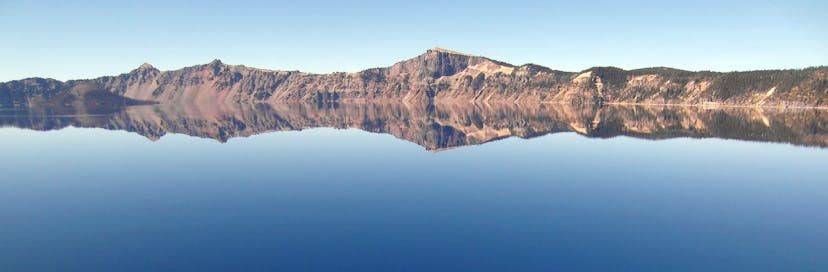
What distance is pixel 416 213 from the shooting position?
102 ft

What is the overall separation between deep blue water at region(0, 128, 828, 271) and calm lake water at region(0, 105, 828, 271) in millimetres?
159

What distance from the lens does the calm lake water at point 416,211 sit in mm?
22688

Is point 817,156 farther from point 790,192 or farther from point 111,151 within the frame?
point 111,151

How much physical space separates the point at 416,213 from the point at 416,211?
1.90 ft

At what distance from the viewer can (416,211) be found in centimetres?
3180

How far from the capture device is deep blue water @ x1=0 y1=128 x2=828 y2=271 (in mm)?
22625

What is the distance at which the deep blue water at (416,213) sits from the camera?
22625mm

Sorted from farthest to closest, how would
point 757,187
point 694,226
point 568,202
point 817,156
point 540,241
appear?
point 817,156, point 757,187, point 568,202, point 694,226, point 540,241

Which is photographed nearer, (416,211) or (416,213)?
(416,213)

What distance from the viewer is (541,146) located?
73.4 metres

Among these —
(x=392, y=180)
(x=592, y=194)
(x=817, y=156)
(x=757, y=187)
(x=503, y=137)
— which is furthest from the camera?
(x=503, y=137)

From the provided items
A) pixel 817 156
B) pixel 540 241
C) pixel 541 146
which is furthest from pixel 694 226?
pixel 817 156

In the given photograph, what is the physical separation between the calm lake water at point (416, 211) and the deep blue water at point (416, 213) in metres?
0.16

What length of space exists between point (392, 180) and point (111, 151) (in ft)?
193
